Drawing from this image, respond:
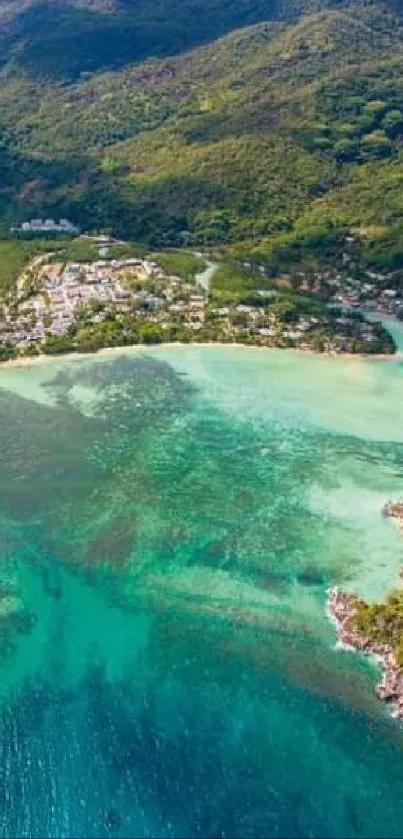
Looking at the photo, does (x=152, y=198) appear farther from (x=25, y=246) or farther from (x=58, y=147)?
(x=58, y=147)

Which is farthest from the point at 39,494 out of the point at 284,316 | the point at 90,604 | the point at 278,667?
the point at 284,316

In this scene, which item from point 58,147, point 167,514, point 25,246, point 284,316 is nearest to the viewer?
point 167,514

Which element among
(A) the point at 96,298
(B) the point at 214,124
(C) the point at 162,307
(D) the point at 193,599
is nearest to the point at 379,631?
(D) the point at 193,599

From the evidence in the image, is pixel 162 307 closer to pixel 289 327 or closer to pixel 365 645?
pixel 289 327

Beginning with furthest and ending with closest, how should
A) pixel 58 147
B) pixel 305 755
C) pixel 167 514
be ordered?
pixel 58 147
pixel 167 514
pixel 305 755

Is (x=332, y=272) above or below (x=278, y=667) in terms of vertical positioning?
below

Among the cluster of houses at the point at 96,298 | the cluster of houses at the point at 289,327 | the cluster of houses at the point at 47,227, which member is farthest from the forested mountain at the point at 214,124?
the cluster of houses at the point at 289,327

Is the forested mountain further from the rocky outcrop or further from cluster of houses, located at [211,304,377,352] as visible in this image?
the rocky outcrop
